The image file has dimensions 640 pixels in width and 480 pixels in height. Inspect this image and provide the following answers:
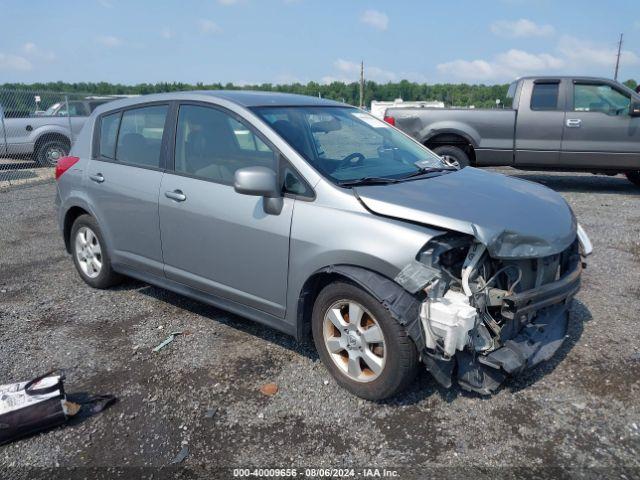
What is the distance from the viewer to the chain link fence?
12852 mm

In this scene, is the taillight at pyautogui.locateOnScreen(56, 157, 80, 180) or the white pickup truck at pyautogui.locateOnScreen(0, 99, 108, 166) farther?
the white pickup truck at pyautogui.locateOnScreen(0, 99, 108, 166)

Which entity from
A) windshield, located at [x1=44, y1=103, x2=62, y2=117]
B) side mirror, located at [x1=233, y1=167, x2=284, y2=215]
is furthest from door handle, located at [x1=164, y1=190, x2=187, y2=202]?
windshield, located at [x1=44, y1=103, x2=62, y2=117]

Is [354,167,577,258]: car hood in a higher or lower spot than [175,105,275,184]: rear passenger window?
lower

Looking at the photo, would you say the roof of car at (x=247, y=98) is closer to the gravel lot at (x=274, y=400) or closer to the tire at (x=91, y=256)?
the tire at (x=91, y=256)

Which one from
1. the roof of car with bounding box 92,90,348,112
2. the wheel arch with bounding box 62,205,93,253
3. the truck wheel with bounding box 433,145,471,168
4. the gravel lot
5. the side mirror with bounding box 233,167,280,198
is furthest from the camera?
the truck wheel with bounding box 433,145,471,168

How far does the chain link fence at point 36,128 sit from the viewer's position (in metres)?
12.9

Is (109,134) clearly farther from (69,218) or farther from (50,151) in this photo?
(50,151)

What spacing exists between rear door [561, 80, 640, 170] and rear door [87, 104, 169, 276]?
7733 mm

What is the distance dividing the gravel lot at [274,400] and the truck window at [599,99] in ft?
18.1

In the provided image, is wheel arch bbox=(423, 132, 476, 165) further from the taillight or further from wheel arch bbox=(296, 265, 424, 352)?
wheel arch bbox=(296, 265, 424, 352)

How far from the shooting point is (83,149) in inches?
198

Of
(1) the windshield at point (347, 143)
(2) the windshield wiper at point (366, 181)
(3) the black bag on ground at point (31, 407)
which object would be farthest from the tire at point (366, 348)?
(3) the black bag on ground at point (31, 407)

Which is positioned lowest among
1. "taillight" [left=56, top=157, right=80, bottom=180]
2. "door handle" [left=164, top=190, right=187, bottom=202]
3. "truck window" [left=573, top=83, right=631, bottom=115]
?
"door handle" [left=164, top=190, right=187, bottom=202]

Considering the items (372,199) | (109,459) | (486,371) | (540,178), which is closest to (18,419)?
(109,459)
